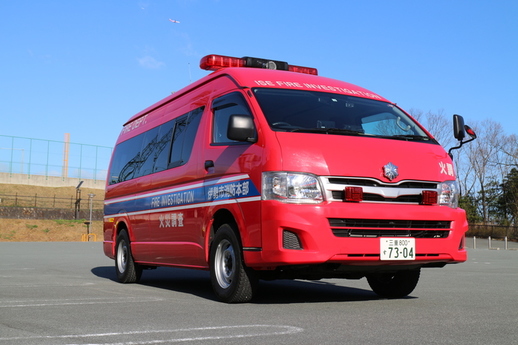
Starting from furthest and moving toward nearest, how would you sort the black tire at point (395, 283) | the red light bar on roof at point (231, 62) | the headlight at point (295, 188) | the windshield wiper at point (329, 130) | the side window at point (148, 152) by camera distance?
the side window at point (148, 152) < the red light bar on roof at point (231, 62) < the black tire at point (395, 283) < the windshield wiper at point (329, 130) < the headlight at point (295, 188)

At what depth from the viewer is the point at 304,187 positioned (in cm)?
657

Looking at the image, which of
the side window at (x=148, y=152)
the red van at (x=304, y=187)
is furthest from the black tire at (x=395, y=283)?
the side window at (x=148, y=152)

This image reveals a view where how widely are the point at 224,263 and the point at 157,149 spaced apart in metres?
3.12

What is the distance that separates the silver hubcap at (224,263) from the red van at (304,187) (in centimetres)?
1

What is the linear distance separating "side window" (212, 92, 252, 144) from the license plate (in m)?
2.07

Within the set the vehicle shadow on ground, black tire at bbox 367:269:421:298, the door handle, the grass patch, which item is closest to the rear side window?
the door handle

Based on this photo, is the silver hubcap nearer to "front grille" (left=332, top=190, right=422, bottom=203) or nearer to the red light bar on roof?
"front grille" (left=332, top=190, right=422, bottom=203)

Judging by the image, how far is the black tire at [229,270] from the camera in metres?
7.06

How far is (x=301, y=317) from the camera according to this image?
5.93 m

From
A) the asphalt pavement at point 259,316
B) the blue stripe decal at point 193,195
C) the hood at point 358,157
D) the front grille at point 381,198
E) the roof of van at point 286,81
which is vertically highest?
the roof of van at point 286,81

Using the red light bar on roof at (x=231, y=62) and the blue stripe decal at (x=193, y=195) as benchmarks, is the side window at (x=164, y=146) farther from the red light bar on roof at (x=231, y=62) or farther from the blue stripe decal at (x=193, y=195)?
the red light bar on roof at (x=231, y=62)

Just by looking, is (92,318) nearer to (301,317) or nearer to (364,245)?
(301,317)

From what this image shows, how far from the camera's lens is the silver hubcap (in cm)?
745

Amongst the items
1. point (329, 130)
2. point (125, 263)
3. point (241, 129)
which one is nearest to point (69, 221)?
point (125, 263)
